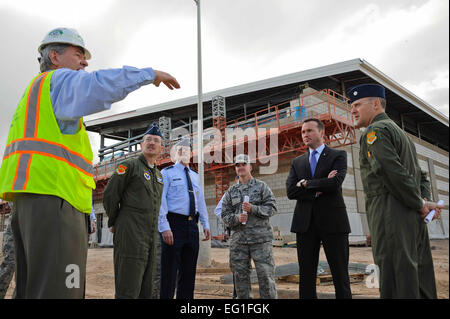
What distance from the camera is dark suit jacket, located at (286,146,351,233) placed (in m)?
3.79

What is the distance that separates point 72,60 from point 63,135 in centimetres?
60

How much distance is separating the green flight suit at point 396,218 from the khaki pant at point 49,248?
218 cm

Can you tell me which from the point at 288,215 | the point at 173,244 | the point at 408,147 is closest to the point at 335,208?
the point at 408,147

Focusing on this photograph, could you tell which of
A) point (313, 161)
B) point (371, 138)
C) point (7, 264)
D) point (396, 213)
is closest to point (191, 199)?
point (313, 161)

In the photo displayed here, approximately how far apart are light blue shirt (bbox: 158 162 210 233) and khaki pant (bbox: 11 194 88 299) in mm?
2273

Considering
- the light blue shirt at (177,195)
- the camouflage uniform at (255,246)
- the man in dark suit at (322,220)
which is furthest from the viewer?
the light blue shirt at (177,195)

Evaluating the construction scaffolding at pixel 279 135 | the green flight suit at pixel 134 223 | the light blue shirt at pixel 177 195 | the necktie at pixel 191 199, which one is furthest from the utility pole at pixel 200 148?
the construction scaffolding at pixel 279 135

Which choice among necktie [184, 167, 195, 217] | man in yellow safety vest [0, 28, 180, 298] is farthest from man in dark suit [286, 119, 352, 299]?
man in yellow safety vest [0, 28, 180, 298]

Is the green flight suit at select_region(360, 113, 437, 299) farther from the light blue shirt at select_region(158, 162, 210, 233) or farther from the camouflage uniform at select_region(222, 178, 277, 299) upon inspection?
the light blue shirt at select_region(158, 162, 210, 233)

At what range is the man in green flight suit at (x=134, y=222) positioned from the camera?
344cm

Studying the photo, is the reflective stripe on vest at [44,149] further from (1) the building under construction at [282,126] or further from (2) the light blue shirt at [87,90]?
(1) the building under construction at [282,126]

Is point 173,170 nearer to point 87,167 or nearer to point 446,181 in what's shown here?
point 87,167

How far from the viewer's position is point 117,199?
379cm

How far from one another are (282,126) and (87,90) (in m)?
15.9
